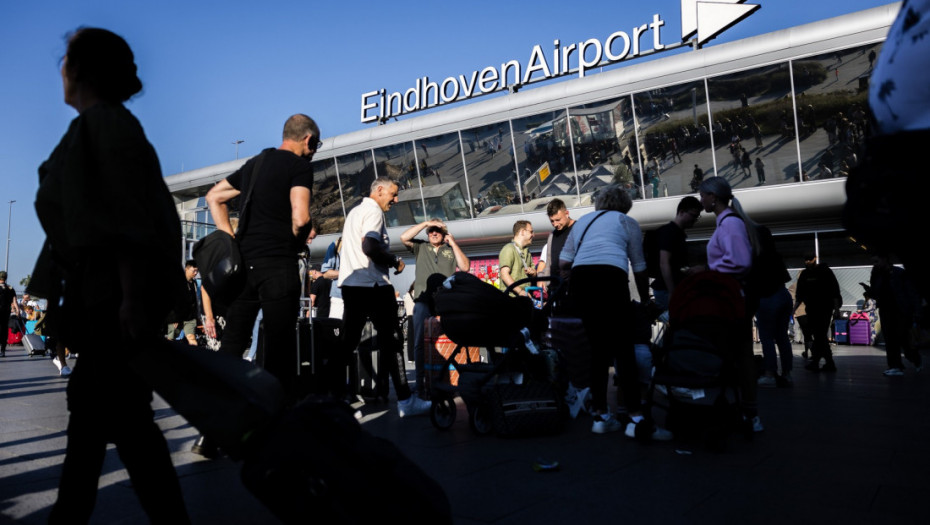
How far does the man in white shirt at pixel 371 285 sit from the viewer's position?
5.53 m

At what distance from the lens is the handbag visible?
153 inches

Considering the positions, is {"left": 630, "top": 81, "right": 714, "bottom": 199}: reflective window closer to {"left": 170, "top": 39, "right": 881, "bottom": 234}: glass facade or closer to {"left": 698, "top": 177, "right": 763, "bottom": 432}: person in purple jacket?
{"left": 170, "top": 39, "right": 881, "bottom": 234}: glass facade

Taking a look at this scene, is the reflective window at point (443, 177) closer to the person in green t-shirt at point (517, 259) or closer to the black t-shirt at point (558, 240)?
the person in green t-shirt at point (517, 259)

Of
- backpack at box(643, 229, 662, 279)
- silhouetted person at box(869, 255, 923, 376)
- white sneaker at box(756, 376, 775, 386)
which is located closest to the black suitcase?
backpack at box(643, 229, 662, 279)

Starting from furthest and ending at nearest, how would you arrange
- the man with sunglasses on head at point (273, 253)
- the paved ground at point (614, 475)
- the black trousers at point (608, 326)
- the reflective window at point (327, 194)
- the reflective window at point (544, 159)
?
1. the reflective window at point (327, 194)
2. the reflective window at point (544, 159)
3. the black trousers at point (608, 326)
4. the man with sunglasses on head at point (273, 253)
5. the paved ground at point (614, 475)

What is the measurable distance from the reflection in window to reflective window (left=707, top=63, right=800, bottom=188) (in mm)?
3028

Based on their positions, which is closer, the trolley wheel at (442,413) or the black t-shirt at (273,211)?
the black t-shirt at (273,211)

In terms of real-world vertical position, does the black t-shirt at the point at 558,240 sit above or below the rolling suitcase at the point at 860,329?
above

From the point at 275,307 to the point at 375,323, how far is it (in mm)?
1802

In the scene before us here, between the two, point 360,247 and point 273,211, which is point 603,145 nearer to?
point 360,247

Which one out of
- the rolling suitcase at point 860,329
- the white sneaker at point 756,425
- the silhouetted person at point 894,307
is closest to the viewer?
the white sneaker at point 756,425

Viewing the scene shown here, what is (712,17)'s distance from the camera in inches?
1037

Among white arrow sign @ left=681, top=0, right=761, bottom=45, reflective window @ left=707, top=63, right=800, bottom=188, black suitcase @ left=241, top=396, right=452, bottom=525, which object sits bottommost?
black suitcase @ left=241, top=396, right=452, bottom=525

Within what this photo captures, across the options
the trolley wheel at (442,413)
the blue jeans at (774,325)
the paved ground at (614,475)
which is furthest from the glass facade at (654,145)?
the trolley wheel at (442,413)
